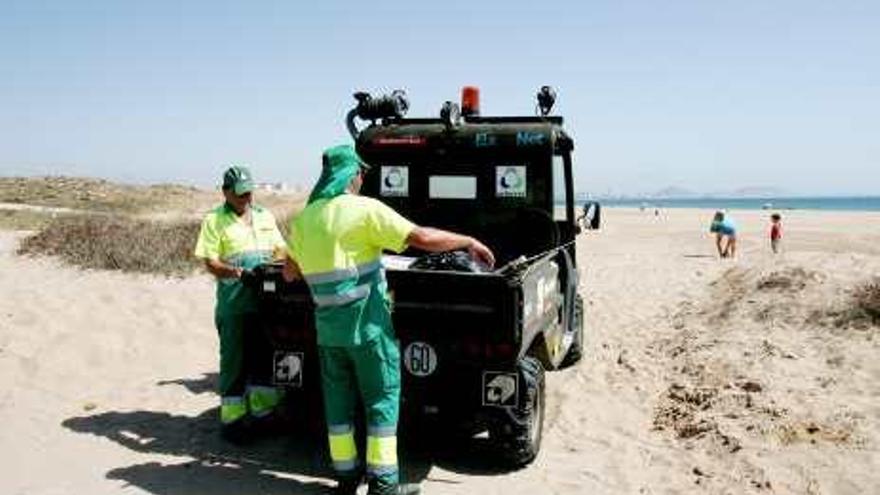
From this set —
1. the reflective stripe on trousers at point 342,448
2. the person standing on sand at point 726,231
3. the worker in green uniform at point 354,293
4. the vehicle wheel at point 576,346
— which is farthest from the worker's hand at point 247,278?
the person standing on sand at point 726,231

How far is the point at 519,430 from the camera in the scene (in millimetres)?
5590

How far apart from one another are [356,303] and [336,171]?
2.44 ft

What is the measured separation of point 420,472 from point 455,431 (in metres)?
0.58

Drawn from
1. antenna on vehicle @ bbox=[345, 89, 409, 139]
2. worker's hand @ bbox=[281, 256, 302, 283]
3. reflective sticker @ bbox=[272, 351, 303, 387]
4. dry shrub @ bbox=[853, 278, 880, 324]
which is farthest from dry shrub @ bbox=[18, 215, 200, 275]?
dry shrub @ bbox=[853, 278, 880, 324]

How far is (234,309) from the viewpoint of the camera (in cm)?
616

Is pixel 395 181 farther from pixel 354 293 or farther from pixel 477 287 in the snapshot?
pixel 354 293

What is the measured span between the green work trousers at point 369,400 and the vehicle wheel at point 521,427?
90 centimetres

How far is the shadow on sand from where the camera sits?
543cm

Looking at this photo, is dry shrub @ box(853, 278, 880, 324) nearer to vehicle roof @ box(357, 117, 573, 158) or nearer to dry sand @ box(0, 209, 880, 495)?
dry sand @ box(0, 209, 880, 495)

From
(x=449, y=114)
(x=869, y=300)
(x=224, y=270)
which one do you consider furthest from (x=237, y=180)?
(x=869, y=300)

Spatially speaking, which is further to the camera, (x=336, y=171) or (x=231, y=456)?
(x=231, y=456)

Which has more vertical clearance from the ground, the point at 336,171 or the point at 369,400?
the point at 336,171

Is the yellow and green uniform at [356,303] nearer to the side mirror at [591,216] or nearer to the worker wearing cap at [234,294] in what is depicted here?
the worker wearing cap at [234,294]

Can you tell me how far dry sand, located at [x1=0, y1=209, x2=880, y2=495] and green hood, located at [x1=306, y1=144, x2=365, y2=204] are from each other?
6.02 ft
